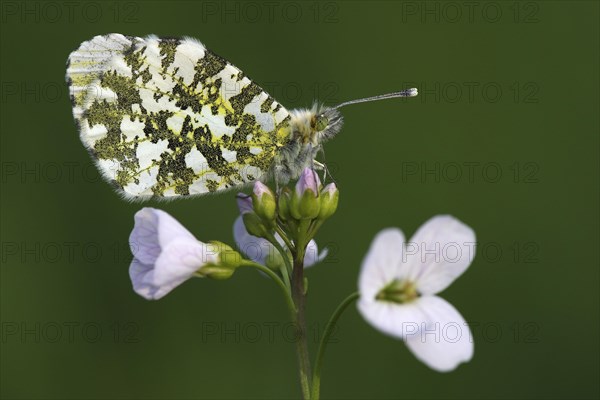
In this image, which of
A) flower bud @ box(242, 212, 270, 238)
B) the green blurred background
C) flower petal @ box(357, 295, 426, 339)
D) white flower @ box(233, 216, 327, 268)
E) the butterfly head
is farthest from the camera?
the green blurred background

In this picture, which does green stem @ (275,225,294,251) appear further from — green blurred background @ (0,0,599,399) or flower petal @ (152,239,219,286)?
green blurred background @ (0,0,599,399)

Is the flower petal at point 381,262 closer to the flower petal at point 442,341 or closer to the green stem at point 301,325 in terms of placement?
the flower petal at point 442,341

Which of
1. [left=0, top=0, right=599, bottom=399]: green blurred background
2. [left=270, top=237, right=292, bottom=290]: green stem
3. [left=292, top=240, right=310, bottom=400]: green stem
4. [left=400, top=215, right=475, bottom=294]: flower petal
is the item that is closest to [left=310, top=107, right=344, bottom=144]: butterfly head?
[left=270, top=237, right=292, bottom=290]: green stem

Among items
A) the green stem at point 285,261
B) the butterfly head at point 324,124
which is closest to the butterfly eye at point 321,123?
the butterfly head at point 324,124

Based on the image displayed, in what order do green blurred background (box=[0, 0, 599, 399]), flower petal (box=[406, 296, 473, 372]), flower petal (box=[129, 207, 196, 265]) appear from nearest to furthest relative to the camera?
1. flower petal (box=[406, 296, 473, 372])
2. flower petal (box=[129, 207, 196, 265])
3. green blurred background (box=[0, 0, 599, 399])

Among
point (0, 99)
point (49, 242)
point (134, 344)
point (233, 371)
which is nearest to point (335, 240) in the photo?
point (233, 371)
